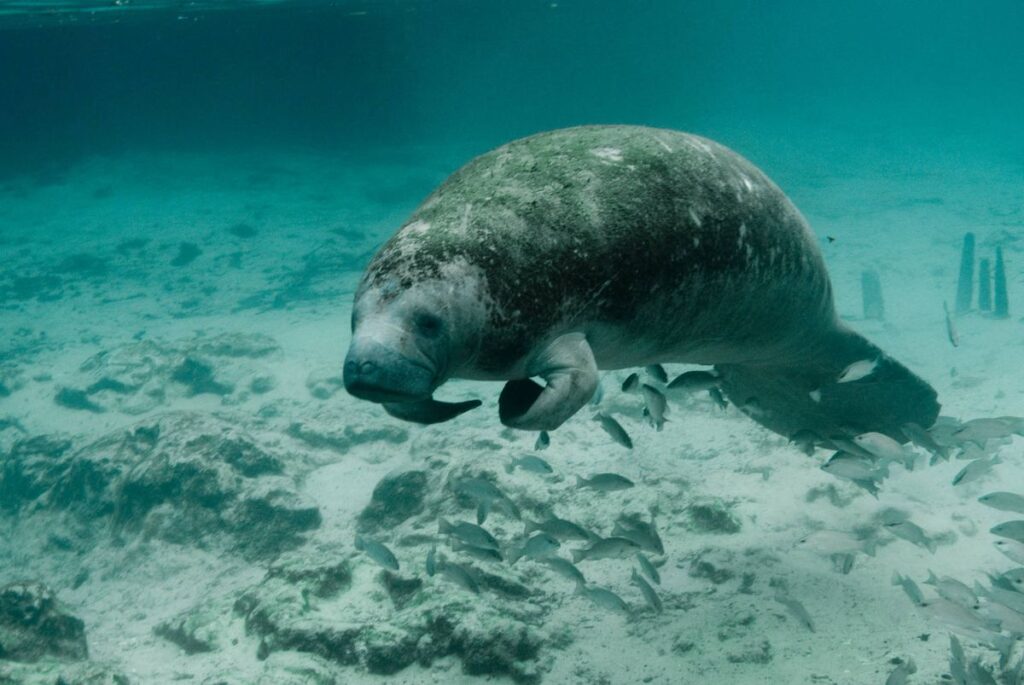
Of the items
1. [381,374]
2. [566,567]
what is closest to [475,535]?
[566,567]

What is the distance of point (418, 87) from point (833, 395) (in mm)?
81342

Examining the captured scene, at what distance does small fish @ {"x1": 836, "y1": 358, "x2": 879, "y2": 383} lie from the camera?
4984 millimetres

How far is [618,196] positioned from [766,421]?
401 centimetres

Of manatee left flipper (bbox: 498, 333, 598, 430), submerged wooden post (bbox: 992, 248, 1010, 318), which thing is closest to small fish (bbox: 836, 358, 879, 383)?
manatee left flipper (bbox: 498, 333, 598, 430)

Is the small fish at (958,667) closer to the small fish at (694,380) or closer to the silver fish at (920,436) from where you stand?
the silver fish at (920,436)

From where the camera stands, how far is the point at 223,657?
554 cm

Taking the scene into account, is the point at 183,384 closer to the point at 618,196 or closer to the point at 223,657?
the point at 223,657

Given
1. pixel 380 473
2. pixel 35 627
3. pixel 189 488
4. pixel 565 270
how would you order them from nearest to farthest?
pixel 565 270 → pixel 35 627 → pixel 189 488 → pixel 380 473

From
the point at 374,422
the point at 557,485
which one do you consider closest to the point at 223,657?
the point at 557,485

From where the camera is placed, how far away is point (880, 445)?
5285 millimetres

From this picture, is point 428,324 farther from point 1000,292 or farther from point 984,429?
point 1000,292

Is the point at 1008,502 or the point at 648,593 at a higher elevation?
the point at 1008,502

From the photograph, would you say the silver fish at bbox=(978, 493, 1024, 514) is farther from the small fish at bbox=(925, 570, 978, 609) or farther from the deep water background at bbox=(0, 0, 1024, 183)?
the deep water background at bbox=(0, 0, 1024, 183)

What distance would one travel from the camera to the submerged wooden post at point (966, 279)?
17781mm
